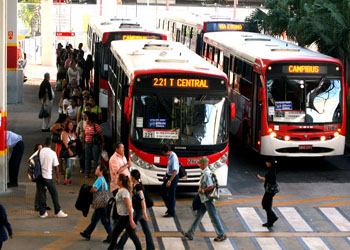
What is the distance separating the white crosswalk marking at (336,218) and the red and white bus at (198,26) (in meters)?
16.3

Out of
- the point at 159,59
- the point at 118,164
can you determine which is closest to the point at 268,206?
the point at 118,164

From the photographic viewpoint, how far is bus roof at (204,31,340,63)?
2172 centimetres

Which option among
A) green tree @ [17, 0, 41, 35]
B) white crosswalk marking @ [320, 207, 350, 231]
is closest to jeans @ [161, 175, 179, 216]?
white crosswalk marking @ [320, 207, 350, 231]

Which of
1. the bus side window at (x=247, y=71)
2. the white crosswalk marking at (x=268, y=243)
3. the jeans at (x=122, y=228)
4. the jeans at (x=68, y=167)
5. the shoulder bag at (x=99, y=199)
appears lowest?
the white crosswalk marking at (x=268, y=243)

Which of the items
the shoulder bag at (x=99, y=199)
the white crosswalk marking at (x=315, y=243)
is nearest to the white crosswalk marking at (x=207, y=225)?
the white crosswalk marking at (x=315, y=243)

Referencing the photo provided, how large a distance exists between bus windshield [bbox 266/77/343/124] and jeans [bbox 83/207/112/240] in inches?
299

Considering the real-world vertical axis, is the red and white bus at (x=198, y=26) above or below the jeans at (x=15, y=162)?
above

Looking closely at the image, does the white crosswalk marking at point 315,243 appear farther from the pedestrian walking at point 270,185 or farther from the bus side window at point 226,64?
the bus side window at point 226,64

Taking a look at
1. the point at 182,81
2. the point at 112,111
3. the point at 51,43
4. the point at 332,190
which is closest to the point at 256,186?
the point at 332,190

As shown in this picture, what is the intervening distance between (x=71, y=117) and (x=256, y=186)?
5.85 m

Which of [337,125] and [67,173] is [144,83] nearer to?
[67,173]

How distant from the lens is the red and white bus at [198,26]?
1345 inches

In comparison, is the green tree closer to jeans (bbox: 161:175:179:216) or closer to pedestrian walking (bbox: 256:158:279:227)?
jeans (bbox: 161:175:179:216)

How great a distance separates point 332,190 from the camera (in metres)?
A: 20.0
